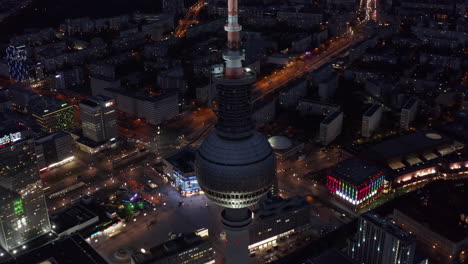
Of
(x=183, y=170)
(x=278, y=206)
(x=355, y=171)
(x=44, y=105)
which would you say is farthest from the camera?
(x=44, y=105)

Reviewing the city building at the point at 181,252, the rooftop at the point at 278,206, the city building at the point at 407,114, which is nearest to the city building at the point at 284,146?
the rooftop at the point at 278,206

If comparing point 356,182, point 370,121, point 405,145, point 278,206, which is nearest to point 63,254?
point 278,206

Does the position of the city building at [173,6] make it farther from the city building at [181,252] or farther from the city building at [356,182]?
the city building at [181,252]

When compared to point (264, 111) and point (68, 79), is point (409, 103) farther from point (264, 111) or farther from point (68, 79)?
point (68, 79)

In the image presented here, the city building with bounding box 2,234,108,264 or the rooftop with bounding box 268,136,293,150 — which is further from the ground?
the rooftop with bounding box 268,136,293,150

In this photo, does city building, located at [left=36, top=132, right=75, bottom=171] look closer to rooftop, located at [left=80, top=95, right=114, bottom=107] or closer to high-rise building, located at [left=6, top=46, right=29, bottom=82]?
rooftop, located at [left=80, top=95, right=114, bottom=107]

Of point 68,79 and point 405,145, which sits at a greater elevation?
point 68,79

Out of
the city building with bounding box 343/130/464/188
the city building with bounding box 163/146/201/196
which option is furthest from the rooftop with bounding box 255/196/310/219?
the city building with bounding box 343/130/464/188
